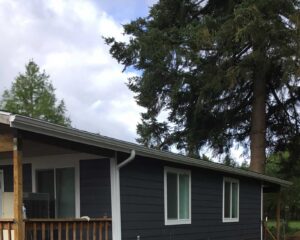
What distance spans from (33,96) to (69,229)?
23078 mm

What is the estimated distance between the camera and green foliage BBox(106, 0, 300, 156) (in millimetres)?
20828

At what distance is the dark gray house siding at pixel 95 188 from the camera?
10594mm

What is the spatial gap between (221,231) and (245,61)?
8.58 m

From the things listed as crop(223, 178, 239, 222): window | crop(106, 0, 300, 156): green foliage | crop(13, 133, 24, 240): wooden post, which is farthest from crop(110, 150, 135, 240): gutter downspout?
crop(106, 0, 300, 156): green foliage

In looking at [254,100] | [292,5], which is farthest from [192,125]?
[292,5]

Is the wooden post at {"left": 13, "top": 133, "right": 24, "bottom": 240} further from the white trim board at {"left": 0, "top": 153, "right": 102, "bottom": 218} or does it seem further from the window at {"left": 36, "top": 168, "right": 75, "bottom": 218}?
the window at {"left": 36, "top": 168, "right": 75, "bottom": 218}

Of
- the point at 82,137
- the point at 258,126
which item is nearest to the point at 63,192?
the point at 82,137

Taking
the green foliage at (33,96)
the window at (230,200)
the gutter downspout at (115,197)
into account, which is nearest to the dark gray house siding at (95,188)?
the gutter downspout at (115,197)

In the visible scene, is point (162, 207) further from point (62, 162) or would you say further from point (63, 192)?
point (62, 162)

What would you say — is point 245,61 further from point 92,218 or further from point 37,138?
point 37,138

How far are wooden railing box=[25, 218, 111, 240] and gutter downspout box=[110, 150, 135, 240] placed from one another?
12 cm

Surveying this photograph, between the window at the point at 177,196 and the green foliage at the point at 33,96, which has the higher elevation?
the green foliage at the point at 33,96

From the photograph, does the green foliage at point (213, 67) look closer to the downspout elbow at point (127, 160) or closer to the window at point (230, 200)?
the window at point (230, 200)

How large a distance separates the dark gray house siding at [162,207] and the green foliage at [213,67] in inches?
237
